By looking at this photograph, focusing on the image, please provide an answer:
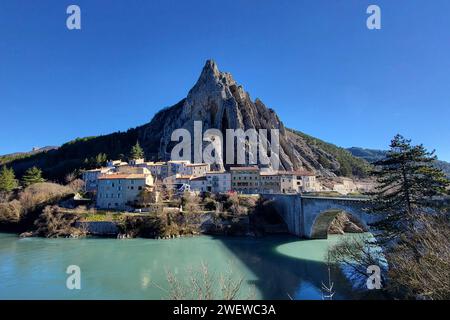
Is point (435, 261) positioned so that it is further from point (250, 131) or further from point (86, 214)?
point (250, 131)

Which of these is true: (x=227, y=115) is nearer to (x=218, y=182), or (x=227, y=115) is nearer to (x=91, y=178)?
(x=218, y=182)

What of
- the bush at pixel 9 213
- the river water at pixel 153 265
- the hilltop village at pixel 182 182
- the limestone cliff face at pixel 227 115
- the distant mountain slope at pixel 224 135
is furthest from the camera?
the distant mountain slope at pixel 224 135

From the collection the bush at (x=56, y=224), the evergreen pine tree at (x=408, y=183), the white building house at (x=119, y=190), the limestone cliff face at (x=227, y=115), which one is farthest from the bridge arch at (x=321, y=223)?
the limestone cliff face at (x=227, y=115)

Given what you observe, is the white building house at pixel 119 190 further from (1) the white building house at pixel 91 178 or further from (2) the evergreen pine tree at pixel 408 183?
(2) the evergreen pine tree at pixel 408 183

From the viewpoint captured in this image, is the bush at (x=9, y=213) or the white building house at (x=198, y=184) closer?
the bush at (x=9, y=213)

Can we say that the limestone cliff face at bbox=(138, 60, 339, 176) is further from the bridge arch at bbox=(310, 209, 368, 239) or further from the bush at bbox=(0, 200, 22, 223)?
the bridge arch at bbox=(310, 209, 368, 239)

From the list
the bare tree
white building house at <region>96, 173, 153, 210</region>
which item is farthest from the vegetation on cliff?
white building house at <region>96, 173, 153, 210</region>

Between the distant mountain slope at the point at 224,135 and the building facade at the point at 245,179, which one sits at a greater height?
the distant mountain slope at the point at 224,135
